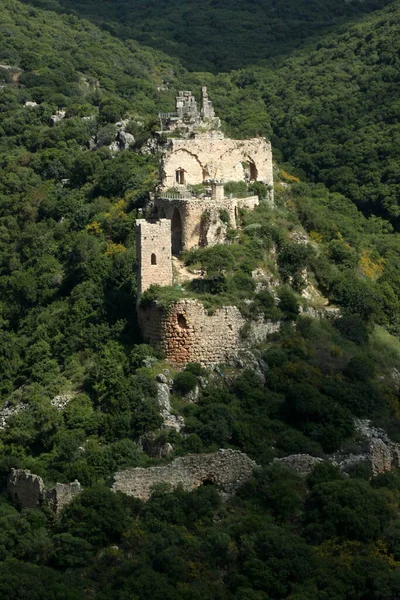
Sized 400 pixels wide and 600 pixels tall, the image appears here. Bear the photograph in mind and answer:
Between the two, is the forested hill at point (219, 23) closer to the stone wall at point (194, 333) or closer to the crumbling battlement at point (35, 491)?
the stone wall at point (194, 333)

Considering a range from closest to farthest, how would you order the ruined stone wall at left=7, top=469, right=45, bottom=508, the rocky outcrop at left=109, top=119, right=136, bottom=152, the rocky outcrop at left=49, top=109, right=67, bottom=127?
the ruined stone wall at left=7, top=469, right=45, bottom=508
the rocky outcrop at left=109, top=119, right=136, bottom=152
the rocky outcrop at left=49, top=109, right=67, bottom=127

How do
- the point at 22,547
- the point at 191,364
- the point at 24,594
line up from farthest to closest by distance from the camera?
the point at 191,364 < the point at 22,547 < the point at 24,594

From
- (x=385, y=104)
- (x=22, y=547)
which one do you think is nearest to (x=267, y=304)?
(x=22, y=547)

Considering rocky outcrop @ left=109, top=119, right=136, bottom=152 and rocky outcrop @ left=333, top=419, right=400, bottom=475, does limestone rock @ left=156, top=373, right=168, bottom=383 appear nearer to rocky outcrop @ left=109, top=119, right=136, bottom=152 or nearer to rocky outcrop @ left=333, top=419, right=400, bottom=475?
rocky outcrop @ left=333, top=419, right=400, bottom=475

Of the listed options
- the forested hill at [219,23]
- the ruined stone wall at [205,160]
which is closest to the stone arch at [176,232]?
the ruined stone wall at [205,160]

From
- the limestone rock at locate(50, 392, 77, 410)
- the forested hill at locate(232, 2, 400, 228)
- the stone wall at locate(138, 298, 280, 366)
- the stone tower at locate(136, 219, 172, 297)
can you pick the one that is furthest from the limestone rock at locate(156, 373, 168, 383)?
the forested hill at locate(232, 2, 400, 228)

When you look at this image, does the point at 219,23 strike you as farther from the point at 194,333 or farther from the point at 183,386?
the point at 183,386

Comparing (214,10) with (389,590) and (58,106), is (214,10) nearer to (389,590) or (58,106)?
(58,106)

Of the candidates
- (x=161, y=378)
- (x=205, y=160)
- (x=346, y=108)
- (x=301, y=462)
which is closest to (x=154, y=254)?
(x=161, y=378)
